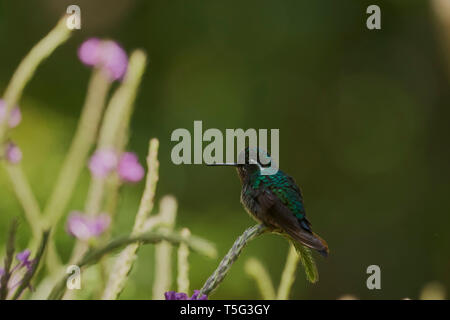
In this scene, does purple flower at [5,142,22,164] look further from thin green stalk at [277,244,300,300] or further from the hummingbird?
thin green stalk at [277,244,300,300]

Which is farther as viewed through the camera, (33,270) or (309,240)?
(309,240)

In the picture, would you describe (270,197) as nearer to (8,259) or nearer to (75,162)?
(75,162)

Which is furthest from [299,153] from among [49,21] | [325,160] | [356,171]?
[49,21]

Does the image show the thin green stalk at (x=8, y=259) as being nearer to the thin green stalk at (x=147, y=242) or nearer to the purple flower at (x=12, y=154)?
the thin green stalk at (x=147, y=242)

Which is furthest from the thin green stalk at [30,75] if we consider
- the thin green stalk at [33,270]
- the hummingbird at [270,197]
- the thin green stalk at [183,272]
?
the hummingbird at [270,197]

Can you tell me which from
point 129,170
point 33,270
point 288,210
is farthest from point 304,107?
point 33,270

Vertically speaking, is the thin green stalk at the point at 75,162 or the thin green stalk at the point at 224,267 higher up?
the thin green stalk at the point at 75,162
